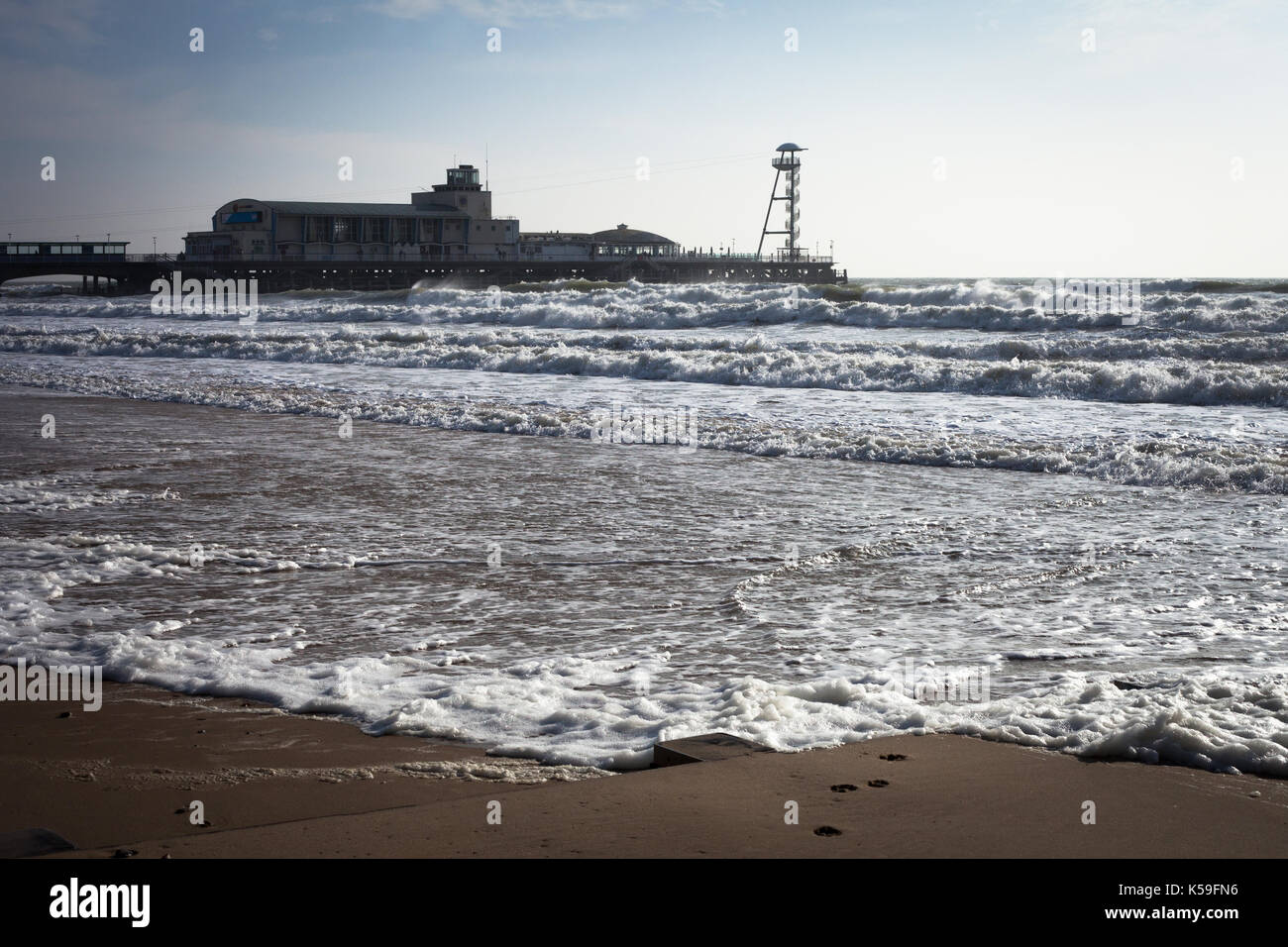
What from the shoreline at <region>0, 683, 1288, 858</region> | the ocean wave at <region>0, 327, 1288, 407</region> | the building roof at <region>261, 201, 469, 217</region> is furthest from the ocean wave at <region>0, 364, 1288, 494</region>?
Result: the building roof at <region>261, 201, 469, 217</region>

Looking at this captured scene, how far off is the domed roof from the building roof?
1089 centimetres

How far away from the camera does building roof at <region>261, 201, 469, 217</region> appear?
266ft

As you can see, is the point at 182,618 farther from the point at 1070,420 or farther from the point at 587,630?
the point at 1070,420

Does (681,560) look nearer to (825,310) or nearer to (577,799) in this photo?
(577,799)

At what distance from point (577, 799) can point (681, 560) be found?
3.71m

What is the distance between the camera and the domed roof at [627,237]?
87.5 metres

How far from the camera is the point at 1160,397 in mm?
17312

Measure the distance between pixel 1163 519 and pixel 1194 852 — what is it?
229 inches

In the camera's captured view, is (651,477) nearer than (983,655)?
No

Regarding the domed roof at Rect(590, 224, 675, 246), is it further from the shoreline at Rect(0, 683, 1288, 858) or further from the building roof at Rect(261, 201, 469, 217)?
the shoreline at Rect(0, 683, 1288, 858)

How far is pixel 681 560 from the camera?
6.89 meters

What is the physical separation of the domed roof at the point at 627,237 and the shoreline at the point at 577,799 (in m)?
84.9

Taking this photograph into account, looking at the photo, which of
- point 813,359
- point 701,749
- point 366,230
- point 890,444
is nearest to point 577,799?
point 701,749
